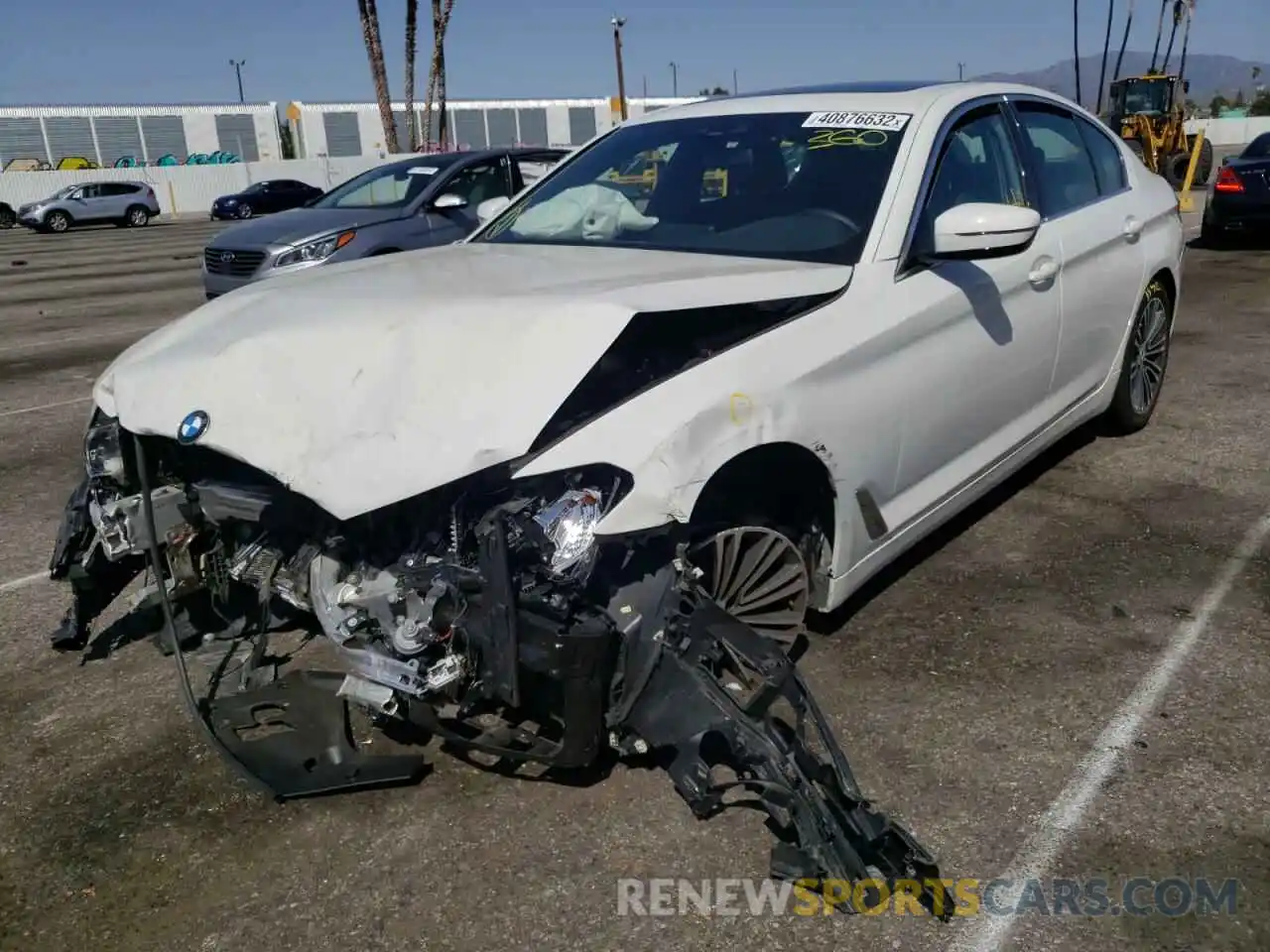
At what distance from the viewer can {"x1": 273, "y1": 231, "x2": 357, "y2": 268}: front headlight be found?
32.9 feet

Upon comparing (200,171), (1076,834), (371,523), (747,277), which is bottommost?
(200,171)

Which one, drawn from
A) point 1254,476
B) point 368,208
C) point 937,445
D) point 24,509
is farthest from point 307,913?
point 368,208

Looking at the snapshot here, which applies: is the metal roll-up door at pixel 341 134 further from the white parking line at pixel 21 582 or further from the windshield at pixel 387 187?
the white parking line at pixel 21 582

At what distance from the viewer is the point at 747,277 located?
3299 millimetres

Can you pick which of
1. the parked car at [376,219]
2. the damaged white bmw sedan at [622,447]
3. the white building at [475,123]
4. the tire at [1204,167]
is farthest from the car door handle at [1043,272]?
the white building at [475,123]

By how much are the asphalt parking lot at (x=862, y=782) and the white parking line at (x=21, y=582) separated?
A: 0.05 feet

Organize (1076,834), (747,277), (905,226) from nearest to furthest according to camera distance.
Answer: (1076,834) → (747,277) → (905,226)

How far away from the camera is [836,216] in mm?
3754

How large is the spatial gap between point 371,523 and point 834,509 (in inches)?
53.6

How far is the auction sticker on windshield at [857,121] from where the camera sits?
4.01 m

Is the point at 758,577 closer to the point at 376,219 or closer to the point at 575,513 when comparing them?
the point at 575,513

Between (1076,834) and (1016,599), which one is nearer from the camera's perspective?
(1076,834)

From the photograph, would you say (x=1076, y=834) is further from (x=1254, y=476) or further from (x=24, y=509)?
(x=24, y=509)

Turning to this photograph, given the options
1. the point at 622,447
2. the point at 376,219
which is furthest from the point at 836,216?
the point at 376,219
